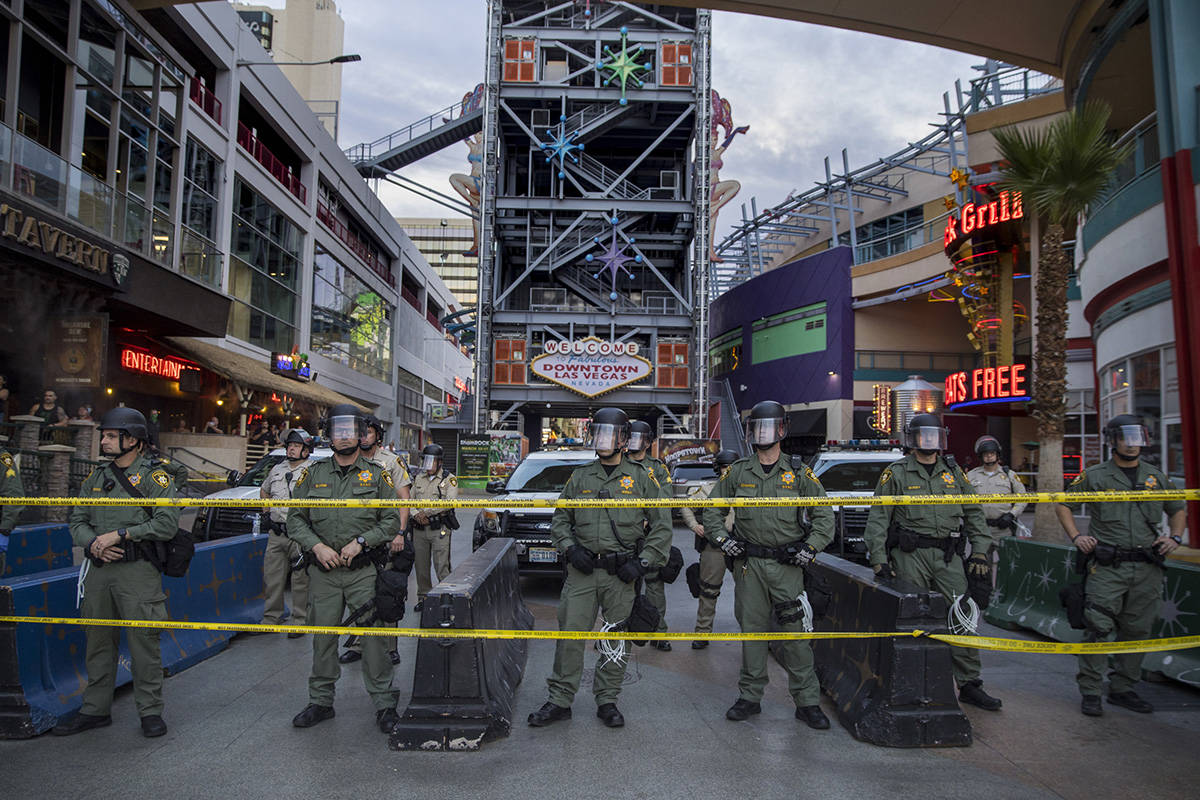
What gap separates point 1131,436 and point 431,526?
660 centimetres

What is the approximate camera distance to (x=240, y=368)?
22125mm

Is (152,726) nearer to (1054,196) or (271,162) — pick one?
(1054,196)

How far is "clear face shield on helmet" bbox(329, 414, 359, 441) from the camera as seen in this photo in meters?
5.21

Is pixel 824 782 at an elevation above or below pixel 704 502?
below

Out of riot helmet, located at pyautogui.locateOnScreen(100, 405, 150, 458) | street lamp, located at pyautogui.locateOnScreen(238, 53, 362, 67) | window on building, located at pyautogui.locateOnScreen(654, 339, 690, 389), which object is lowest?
riot helmet, located at pyautogui.locateOnScreen(100, 405, 150, 458)

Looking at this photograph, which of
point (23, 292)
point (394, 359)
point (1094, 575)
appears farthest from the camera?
point (394, 359)

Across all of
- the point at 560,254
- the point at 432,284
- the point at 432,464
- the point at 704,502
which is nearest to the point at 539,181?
the point at 560,254

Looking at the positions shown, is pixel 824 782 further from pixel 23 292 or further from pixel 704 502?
pixel 23 292

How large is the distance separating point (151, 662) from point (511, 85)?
3736 centimetres

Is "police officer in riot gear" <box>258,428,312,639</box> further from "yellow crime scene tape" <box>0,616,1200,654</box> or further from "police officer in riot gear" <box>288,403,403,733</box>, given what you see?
"yellow crime scene tape" <box>0,616,1200,654</box>

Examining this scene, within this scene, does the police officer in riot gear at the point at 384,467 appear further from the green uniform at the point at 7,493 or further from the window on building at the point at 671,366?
the window on building at the point at 671,366

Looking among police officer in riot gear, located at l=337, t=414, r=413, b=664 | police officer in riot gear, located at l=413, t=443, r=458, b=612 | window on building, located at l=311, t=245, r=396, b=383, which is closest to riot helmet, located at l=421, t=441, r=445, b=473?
police officer in riot gear, located at l=413, t=443, r=458, b=612

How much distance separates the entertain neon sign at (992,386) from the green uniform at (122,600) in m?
23.9

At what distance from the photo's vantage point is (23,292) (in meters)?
13.8
